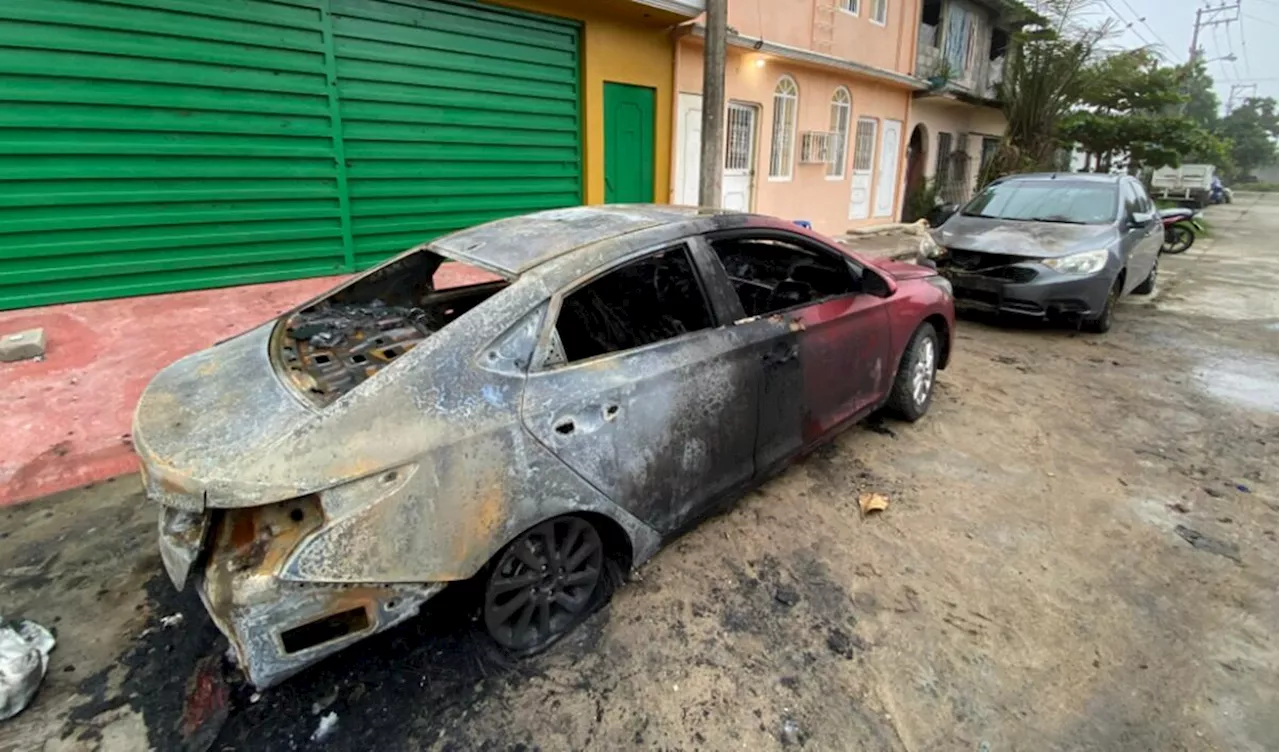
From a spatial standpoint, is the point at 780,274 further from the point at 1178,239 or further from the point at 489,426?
the point at 1178,239

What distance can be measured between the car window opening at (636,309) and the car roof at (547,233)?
191mm

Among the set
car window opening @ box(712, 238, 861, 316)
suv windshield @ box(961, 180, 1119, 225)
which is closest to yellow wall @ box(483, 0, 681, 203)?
suv windshield @ box(961, 180, 1119, 225)

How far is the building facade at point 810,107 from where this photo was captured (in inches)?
378

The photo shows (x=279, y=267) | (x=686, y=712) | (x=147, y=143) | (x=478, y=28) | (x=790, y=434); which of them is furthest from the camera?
(x=478, y=28)

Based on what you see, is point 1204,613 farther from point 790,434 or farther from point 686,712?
point 686,712

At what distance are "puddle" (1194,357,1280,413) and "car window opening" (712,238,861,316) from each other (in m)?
3.75

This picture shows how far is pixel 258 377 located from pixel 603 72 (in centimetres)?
708

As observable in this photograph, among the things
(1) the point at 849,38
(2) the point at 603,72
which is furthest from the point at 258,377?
(1) the point at 849,38

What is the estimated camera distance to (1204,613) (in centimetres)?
258

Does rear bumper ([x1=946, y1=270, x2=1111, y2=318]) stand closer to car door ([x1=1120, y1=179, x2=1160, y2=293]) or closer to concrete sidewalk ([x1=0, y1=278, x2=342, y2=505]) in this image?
car door ([x1=1120, y1=179, x2=1160, y2=293])

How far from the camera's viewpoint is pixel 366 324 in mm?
2672

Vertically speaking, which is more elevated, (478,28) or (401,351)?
(478,28)

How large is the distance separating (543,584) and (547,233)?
4.69 feet

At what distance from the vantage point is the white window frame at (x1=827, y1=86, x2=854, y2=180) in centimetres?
1242
